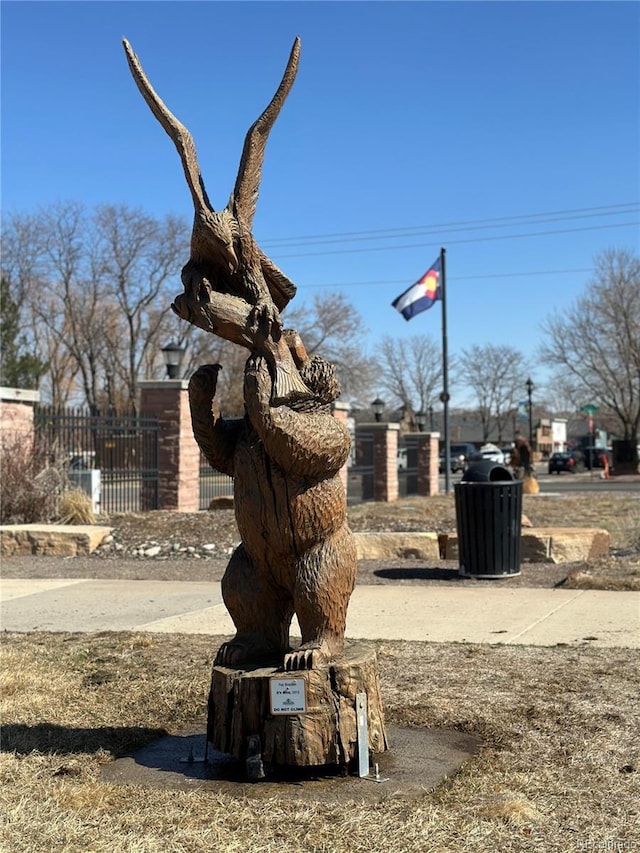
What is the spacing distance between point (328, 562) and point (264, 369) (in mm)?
884

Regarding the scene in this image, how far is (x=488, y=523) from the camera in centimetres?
934

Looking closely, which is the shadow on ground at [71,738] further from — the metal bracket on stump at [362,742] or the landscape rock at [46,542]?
the landscape rock at [46,542]

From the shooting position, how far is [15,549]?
39.1 feet

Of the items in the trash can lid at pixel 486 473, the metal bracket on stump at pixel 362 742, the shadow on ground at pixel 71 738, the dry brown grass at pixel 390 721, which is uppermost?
the trash can lid at pixel 486 473

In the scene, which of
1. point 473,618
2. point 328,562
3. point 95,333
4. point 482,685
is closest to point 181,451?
point 473,618

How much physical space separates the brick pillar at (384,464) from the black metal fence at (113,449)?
7.13m

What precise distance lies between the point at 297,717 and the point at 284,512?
2.78ft

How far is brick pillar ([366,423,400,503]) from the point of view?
22.3 metres

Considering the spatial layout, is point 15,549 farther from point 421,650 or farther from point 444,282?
point 444,282

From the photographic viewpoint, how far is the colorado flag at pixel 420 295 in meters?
24.0

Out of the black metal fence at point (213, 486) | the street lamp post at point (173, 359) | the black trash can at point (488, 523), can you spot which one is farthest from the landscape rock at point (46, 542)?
the black metal fence at point (213, 486)

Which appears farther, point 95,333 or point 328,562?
point 95,333

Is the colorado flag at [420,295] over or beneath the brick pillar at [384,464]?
over

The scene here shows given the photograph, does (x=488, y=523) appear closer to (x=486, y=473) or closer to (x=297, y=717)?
(x=486, y=473)
